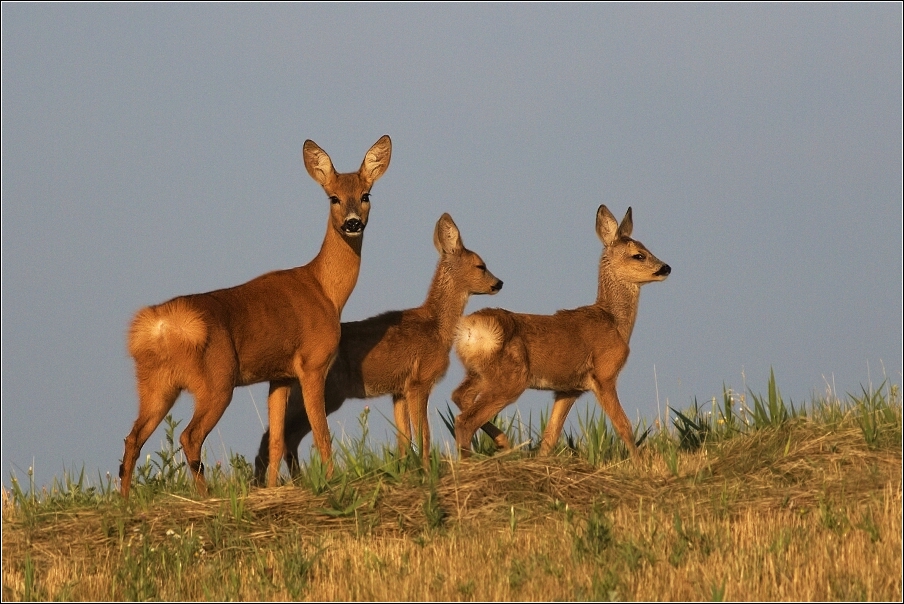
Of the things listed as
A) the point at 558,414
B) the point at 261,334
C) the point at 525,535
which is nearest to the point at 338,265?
the point at 261,334

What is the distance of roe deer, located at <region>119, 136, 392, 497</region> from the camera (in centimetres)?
1009

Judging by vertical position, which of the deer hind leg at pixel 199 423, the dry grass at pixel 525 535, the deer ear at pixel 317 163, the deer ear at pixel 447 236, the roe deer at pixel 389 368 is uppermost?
the deer ear at pixel 317 163

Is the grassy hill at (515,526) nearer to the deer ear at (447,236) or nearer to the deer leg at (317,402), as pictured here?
the deer leg at (317,402)

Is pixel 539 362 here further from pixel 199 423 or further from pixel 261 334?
pixel 199 423

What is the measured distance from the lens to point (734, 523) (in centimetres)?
861

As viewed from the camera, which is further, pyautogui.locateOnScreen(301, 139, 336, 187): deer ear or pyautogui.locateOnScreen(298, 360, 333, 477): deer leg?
pyautogui.locateOnScreen(301, 139, 336, 187): deer ear

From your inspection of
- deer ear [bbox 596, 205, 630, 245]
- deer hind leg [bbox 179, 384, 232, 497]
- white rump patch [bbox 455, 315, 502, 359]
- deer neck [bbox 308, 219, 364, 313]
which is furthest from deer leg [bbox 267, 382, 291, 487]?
deer ear [bbox 596, 205, 630, 245]

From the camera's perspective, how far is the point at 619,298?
13.1 metres

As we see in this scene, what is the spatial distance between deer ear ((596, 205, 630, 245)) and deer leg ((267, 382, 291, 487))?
3.66 metres

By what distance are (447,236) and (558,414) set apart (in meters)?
1.94

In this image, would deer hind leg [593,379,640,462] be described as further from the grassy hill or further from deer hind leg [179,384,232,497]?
deer hind leg [179,384,232,497]

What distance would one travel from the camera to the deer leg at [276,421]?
10.9m

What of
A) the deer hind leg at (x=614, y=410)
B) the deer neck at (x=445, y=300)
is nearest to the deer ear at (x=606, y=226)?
the deer neck at (x=445, y=300)

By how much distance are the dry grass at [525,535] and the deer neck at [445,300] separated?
2.70m
